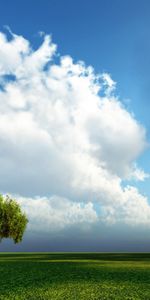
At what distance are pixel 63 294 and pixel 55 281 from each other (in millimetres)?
7017

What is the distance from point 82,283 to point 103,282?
179cm

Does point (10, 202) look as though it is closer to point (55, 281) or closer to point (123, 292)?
point (55, 281)

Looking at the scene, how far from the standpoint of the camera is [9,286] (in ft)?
88.0

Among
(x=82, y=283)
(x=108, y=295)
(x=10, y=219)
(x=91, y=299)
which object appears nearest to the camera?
(x=91, y=299)

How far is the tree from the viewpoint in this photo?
89.9m

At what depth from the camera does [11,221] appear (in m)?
89.7

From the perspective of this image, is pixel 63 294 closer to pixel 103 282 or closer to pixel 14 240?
pixel 103 282

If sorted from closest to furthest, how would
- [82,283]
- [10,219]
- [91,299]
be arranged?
[91,299], [82,283], [10,219]

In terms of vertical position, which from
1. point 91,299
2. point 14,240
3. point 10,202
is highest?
point 10,202

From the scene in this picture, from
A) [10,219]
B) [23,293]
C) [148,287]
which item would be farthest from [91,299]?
[10,219]

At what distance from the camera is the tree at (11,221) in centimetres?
8994

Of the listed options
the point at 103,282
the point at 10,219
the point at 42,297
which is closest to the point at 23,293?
the point at 42,297

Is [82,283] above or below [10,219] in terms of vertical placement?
below

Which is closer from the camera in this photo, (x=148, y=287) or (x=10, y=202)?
(x=148, y=287)
